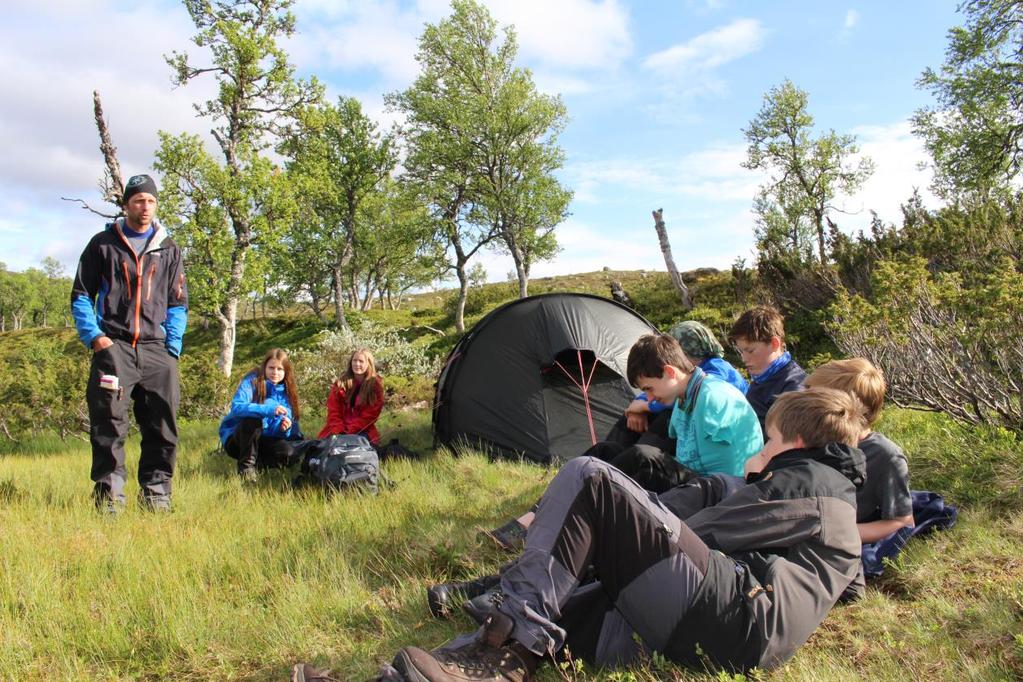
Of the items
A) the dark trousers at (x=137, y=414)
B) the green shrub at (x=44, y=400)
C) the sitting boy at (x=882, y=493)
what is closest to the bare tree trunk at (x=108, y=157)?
the green shrub at (x=44, y=400)

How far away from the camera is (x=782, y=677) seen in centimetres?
237

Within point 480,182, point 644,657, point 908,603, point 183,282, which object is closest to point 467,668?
point 644,657

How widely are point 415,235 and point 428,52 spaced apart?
305 inches

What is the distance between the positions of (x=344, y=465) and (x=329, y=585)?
199cm

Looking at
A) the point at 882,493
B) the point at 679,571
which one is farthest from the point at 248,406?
the point at 882,493

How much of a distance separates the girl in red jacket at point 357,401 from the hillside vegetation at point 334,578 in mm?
1059

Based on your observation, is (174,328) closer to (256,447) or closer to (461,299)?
(256,447)

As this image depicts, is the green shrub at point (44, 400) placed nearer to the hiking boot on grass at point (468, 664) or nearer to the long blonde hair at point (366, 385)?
the long blonde hair at point (366, 385)

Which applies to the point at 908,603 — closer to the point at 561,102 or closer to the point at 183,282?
the point at 183,282

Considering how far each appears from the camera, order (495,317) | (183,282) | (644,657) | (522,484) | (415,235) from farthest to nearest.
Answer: (415,235), (495,317), (522,484), (183,282), (644,657)

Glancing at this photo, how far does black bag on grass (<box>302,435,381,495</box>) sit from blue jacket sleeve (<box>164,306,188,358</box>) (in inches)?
56.4

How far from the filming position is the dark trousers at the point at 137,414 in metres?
4.64

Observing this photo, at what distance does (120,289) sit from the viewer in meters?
4.82

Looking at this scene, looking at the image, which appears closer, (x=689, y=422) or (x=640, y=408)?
(x=689, y=422)
